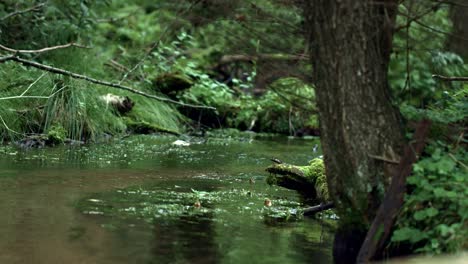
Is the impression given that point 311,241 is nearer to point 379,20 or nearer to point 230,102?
point 379,20

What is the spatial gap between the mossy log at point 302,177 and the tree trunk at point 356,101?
1851 millimetres

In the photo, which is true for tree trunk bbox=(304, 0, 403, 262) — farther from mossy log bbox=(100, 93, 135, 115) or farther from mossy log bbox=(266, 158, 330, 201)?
mossy log bbox=(100, 93, 135, 115)

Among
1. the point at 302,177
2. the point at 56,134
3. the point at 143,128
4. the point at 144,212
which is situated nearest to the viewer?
the point at 144,212

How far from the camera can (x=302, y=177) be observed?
6070mm

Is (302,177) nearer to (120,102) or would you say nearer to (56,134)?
(56,134)

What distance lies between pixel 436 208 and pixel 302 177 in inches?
95.5

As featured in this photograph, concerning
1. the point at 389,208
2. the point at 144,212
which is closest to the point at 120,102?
the point at 144,212

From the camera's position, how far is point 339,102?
390 cm

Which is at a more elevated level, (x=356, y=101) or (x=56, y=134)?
(x=356, y=101)

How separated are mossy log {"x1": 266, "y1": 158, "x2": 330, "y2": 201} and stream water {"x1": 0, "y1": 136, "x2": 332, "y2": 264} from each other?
0.13 meters

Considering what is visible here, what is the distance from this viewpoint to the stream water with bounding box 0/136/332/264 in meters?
4.00

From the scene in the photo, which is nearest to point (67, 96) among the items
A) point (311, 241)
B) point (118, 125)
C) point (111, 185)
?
point (118, 125)

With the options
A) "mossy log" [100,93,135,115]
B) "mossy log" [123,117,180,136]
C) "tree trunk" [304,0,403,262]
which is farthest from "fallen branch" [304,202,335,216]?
"mossy log" [123,117,180,136]

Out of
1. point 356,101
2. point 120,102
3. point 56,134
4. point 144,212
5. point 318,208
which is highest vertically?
point 356,101
